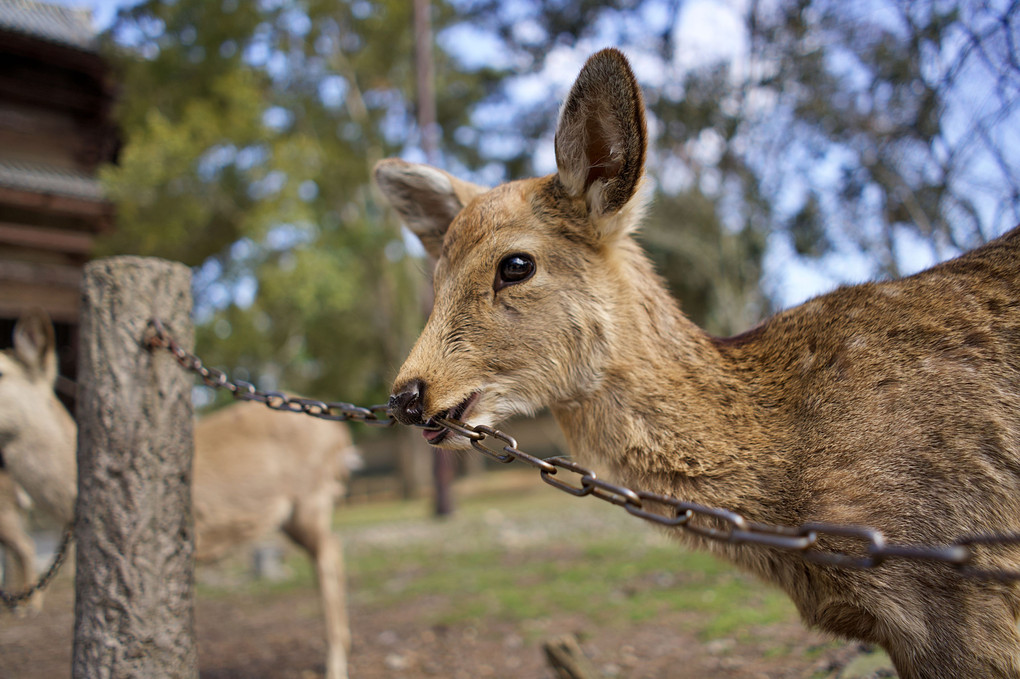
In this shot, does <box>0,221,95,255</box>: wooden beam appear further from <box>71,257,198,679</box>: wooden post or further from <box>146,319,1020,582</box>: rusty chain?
<box>146,319,1020,582</box>: rusty chain

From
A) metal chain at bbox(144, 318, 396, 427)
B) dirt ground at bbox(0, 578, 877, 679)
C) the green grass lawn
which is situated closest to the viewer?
metal chain at bbox(144, 318, 396, 427)

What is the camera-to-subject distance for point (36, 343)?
4.24 metres

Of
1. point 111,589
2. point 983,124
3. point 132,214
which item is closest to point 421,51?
point 132,214

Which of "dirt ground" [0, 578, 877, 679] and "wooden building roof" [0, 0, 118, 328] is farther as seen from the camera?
"wooden building roof" [0, 0, 118, 328]

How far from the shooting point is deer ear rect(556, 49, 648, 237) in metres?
2.19

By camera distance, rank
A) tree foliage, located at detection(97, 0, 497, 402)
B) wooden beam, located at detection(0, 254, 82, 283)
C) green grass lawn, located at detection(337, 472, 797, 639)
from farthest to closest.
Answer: tree foliage, located at detection(97, 0, 497, 402) < wooden beam, located at detection(0, 254, 82, 283) < green grass lawn, located at detection(337, 472, 797, 639)

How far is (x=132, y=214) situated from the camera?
1113 cm

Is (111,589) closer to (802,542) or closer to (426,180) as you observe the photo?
(426,180)

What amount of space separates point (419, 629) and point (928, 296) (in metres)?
5.14

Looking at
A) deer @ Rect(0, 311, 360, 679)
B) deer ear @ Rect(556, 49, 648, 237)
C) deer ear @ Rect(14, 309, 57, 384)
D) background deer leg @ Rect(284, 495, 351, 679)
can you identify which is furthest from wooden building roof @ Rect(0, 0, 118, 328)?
deer ear @ Rect(556, 49, 648, 237)

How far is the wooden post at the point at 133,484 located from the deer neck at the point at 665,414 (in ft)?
5.54

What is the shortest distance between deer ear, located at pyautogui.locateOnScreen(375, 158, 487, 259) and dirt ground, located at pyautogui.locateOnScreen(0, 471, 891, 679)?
8.53 ft

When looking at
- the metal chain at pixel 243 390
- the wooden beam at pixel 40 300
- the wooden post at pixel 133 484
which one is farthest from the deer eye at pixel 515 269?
the wooden beam at pixel 40 300

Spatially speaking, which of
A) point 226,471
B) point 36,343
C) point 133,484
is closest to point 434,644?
point 226,471
